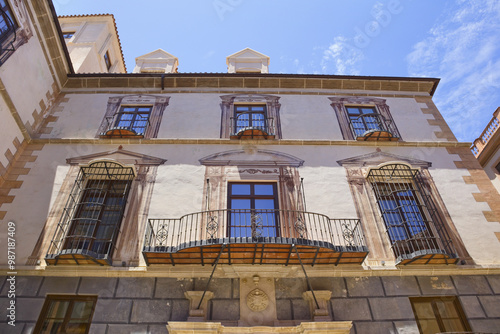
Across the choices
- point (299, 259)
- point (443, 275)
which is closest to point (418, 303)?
point (443, 275)

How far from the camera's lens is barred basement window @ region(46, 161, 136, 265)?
27.8 ft

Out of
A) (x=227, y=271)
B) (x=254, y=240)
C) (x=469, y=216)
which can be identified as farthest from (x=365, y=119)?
(x=227, y=271)

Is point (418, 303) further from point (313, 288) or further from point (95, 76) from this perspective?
point (95, 76)

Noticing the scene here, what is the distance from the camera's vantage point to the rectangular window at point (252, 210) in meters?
9.24

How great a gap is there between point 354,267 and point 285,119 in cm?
623

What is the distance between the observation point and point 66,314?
8.03 metres

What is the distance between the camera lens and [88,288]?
831cm

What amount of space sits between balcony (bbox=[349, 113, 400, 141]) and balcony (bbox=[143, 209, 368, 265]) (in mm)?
3707

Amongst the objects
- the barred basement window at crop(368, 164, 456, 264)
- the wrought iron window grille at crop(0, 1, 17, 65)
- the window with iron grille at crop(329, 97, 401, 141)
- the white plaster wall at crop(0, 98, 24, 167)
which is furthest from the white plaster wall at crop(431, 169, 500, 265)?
the wrought iron window grille at crop(0, 1, 17, 65)

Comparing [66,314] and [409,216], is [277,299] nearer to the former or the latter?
[409,216]

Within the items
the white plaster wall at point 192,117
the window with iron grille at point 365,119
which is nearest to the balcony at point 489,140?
the window with iron grille at point 365,119

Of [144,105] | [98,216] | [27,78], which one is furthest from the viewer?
[144,105]

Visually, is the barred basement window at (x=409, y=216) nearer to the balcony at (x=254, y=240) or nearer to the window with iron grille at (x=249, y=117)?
the balcony at (x=254, y=240)

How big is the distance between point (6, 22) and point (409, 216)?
13.3 m
